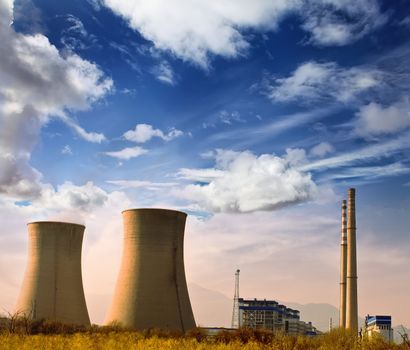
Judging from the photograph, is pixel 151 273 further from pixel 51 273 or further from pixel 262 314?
pixel 262 314

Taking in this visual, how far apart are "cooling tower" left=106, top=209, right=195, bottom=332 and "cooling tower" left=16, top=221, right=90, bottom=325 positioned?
466cm

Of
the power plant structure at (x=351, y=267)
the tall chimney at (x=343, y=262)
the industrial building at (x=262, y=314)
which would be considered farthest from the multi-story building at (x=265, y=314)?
the power plant structure at (x=351, y=267)

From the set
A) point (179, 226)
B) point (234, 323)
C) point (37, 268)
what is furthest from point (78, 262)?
point (234, 323)

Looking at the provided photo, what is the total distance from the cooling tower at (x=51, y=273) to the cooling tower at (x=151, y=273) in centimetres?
466

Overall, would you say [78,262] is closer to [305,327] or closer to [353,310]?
[353,310]

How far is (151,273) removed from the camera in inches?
911

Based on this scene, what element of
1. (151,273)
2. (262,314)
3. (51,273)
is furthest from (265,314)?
(151,273)

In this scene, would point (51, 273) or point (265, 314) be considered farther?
point (265, 314)

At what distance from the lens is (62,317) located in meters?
27.7

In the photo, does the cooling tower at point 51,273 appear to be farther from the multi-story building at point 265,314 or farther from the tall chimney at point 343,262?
the multi-story building at point 265,314

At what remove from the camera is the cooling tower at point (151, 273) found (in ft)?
75.9

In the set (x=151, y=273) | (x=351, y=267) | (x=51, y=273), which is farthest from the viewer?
(x=351, y=267)

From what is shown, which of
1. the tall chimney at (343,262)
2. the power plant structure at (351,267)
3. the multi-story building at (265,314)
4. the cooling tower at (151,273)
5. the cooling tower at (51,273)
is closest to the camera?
the cooling tower at (151,273)

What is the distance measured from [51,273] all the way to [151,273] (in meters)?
6.41
